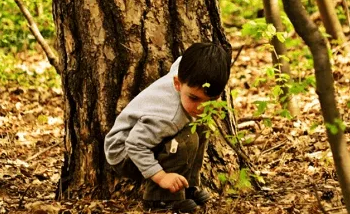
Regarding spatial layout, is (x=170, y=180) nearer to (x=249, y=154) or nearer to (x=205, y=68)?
Result: (x=205, y=68)

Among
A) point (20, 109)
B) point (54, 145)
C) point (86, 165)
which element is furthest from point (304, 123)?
point (20, 109)

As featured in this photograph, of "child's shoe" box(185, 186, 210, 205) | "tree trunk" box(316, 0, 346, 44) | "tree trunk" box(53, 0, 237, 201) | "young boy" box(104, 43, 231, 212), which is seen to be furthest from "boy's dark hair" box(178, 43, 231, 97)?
"tree trunk" box(316, 0, 346, 44)

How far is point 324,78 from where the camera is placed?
230cm

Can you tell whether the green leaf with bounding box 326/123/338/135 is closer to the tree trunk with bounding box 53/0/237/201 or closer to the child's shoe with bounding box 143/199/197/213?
the child's shoe with bounding box 143/199/197/213

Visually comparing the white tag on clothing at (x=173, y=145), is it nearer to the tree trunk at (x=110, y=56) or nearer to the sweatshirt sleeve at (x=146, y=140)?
the sweatshirt sleeve at (x=146, y=140)

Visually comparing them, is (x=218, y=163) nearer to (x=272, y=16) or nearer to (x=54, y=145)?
(x=54, y=145)

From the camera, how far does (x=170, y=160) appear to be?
3.83m

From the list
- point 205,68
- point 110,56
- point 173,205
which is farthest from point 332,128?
point 110,56

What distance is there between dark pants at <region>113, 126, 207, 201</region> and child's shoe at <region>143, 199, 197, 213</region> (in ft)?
0.10

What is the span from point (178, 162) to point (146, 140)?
0.24 metres

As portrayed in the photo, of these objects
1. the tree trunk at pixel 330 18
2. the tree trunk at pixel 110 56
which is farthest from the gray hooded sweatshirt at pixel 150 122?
the tree trunk at pixel 330 18

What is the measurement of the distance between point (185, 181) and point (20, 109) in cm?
459

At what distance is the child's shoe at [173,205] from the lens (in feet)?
12.8

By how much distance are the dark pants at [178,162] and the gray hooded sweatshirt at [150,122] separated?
Answer: 2.3 inches
